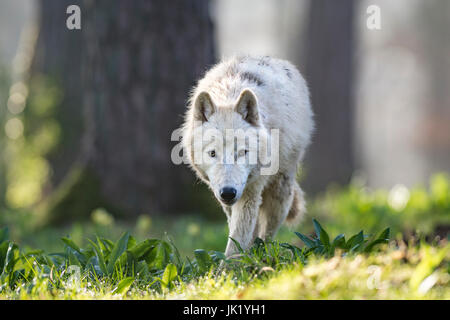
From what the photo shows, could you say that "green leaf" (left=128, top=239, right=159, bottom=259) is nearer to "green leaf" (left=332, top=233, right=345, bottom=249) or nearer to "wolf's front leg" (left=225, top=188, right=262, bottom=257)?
"wolf's front leg" (left=225, top=188, right=262, bottom=257)

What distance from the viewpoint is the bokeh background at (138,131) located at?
27.8 feet

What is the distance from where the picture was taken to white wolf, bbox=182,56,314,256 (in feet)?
15.5

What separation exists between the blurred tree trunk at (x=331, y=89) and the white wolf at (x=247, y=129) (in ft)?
24.4

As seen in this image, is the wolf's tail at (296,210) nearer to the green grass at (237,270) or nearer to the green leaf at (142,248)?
the green grass at (237,270)

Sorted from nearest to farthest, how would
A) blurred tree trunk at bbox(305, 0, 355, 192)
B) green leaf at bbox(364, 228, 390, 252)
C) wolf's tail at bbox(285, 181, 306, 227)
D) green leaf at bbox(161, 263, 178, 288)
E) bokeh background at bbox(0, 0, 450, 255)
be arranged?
green leaf at bbox(161, 263, 178, 288) < green leaf at bbox(364, 228, 390, 252) < wolf's tail at bbox(285, 181, 306, 227) < bokeh background at bbox(0, 0, 450, 255) < blurred tree trunk at bbox(305, 0, 355, 192)

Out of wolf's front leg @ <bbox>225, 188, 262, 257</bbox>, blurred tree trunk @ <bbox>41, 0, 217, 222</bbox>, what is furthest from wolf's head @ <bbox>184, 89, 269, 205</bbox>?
blurred tree trunk @ <bbox>41, 0, 217, 222</bbox>

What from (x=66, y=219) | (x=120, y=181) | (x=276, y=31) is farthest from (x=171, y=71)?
(x=276, y=31)

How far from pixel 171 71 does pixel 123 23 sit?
933 millimetres

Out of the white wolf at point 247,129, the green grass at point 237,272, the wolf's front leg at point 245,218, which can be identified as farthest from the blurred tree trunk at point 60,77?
the wolf's front leg at point 245,218

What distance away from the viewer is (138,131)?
8.64m

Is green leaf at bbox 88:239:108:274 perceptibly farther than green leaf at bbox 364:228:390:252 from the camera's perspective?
Yes

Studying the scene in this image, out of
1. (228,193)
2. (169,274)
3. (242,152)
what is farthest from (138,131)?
(169,274)
